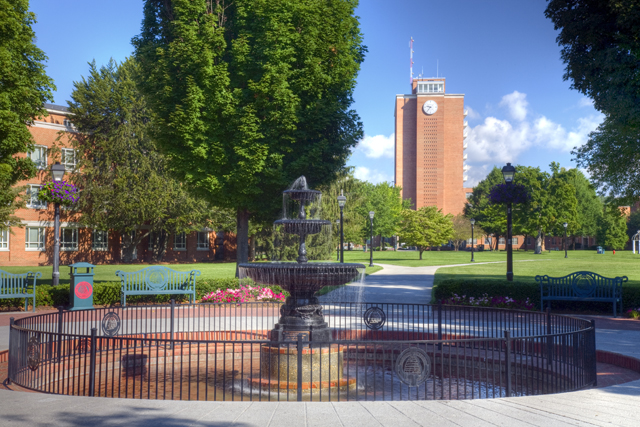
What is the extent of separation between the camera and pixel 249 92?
1891 centimetres

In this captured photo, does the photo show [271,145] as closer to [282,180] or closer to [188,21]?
[282,180]

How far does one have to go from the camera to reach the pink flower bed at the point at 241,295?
1669 cm

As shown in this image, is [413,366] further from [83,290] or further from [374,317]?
[83,290]

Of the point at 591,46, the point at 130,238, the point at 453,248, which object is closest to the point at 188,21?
the point at 591,46

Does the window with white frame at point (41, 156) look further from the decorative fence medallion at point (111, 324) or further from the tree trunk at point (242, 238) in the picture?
the decorative fence medallion at point (111, 324)

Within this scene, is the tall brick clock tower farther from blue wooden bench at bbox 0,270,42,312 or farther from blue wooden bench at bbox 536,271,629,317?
blue wooden bench at bbox 0,270,42,312

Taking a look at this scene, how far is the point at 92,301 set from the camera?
1521cm

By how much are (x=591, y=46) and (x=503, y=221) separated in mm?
70813

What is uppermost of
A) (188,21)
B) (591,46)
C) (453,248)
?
(188,21)

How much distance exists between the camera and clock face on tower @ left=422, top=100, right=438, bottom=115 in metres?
120

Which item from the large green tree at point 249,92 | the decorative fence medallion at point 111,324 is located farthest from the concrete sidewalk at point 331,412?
the large green tree at point 249,92

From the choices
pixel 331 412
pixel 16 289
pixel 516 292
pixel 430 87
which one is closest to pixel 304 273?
pixel 331 412

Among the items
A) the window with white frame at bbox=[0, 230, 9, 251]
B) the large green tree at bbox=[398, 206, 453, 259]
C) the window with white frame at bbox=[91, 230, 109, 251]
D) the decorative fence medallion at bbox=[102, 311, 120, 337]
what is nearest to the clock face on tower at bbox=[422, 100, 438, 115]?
the large green tree at bbox=[398, 206, 453, 259]

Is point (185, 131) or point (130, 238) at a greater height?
point (185, 131)
